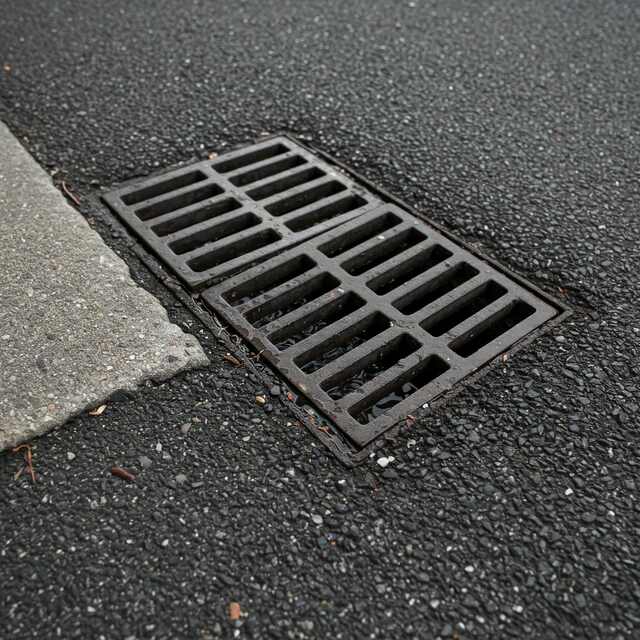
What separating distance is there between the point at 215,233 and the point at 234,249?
4.6 inches

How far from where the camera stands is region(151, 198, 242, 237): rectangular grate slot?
243 cm

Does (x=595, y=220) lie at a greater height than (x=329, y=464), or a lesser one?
greater

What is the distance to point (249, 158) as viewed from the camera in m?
2.76

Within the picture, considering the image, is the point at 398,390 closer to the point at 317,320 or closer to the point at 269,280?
the point at 317,320

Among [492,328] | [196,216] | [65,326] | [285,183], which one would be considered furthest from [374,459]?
[285,183]

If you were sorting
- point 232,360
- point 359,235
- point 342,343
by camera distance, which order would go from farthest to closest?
point 359,235, point 342,343, point 232,360

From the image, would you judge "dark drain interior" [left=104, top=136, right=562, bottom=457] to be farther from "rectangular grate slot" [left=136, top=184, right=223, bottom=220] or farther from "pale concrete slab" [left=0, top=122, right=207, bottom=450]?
"pale concrete slab" [left=0, top=122, right=207, bottom=450]

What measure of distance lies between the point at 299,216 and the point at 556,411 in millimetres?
1115

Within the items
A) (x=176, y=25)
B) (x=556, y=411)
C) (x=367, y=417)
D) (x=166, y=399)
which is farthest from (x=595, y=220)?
(x=176, y=25)

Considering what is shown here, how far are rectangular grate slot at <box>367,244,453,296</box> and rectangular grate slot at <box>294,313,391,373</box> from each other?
17 cm

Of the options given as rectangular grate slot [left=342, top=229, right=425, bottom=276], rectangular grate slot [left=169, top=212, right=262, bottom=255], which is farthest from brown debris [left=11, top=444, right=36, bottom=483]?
rectangular grate slot [left=342, top=229, right=425, bottom=276]

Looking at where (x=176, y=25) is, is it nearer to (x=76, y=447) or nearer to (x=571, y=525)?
(x=76, y=447)

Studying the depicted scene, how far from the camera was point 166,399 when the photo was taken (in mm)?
1848

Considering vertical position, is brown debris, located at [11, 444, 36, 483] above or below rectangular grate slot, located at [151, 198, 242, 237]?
below
